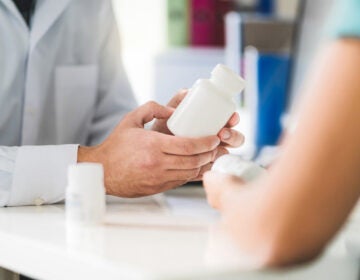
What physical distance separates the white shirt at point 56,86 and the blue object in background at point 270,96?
2.23ft

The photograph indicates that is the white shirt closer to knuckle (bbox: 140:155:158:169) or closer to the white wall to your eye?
knuckle (bbox: 140:155:158:169)

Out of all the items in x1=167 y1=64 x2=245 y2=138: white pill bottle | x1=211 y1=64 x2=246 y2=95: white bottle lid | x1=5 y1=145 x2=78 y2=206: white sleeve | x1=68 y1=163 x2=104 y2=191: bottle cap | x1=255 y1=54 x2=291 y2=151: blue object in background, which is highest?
x1=211 y1=64 x2=246 y2=95: white bottle lid

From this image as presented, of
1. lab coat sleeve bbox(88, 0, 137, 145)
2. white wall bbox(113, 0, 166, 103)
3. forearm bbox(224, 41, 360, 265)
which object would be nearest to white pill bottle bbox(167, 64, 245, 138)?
forearm bbox(224, 41, 360, 265)

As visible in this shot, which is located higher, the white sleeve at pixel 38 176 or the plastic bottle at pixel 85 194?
the plastic bottle at pixel 85 194

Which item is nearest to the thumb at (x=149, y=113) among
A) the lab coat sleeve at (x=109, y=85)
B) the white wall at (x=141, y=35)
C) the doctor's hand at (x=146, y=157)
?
the doctor's hand at (x=146, y=157)

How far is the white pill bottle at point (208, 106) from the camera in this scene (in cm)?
101

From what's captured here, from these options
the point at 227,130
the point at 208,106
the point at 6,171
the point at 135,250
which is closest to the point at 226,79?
the point at 208,106

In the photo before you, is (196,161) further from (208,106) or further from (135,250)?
(135,250)

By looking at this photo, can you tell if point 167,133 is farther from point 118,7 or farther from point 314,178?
point 118,7

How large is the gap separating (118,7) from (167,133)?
1277mm

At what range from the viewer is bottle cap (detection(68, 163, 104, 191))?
0.91 meters

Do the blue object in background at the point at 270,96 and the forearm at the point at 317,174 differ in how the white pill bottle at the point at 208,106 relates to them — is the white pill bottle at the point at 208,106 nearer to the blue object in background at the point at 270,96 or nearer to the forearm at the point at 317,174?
the forearm at the point at 317,174

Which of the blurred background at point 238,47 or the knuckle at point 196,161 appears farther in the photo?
the blurred background at point 238,47

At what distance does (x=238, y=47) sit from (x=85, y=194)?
4.59 ft
